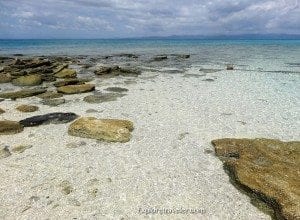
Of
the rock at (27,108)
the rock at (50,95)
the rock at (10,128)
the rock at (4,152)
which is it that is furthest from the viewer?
the rock at (50,95)

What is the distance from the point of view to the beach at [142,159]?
276 inches

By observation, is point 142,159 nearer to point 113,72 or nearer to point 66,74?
point 66,74

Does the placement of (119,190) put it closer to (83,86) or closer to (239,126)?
(239,126)

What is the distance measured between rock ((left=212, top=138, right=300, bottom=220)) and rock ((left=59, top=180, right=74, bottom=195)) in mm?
4056

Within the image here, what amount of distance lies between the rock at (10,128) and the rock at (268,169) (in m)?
6.94

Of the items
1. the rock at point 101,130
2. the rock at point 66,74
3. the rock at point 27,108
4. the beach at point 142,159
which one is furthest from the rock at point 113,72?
the rock at point 101,130

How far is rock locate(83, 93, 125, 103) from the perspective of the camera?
16312 millimetres

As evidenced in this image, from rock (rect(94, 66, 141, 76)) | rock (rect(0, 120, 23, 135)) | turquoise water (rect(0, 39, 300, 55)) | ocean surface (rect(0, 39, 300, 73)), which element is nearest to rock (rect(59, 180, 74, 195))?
rock (rect(0, 120, 23, 135))

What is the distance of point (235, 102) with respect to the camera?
16.2m

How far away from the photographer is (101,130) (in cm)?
1075

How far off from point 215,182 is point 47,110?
9.29 meters

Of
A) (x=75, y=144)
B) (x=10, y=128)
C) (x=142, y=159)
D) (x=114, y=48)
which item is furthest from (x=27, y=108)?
(x=114, y=48)

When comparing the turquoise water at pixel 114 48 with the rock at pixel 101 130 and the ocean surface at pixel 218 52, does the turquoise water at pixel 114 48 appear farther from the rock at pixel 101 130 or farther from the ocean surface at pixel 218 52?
the rock at pixel 101 130

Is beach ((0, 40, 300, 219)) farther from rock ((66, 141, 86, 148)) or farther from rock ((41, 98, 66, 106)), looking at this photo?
rock ((41, 98, 66, 106))
